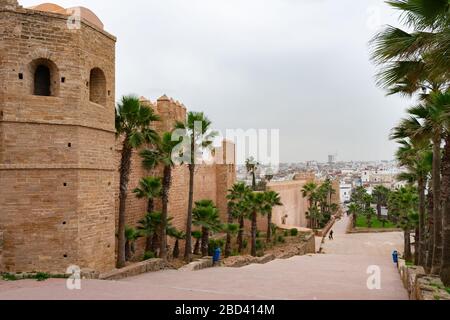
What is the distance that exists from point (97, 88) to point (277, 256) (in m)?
15.0

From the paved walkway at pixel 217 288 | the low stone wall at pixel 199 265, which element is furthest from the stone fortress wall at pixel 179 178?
the paved walkway at pixel 217 288

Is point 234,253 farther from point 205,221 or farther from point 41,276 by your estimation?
point 41,276

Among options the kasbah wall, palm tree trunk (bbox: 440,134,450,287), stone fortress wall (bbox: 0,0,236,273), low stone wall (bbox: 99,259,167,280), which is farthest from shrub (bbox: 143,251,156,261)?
palm tree trunk (bbox: 440,134,450,287)

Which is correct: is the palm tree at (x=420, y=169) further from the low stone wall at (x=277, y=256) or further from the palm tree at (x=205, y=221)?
the palm tree at (x=205, y=221)

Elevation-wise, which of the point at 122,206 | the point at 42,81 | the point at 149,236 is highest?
the point at 42,81

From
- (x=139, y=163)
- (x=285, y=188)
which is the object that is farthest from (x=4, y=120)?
(x=285, y=188)

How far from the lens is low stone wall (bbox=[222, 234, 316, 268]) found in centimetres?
1742

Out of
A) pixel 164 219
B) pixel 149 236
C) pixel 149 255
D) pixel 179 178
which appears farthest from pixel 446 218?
pixel 179 178

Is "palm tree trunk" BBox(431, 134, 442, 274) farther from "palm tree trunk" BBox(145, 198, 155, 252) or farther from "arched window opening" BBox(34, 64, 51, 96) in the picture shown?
"palm tree trunk" BBox(145, 198, 155, 252)

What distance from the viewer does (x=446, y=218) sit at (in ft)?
32.0

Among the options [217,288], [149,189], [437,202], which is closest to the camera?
[217,288]

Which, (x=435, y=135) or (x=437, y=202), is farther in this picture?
(x=437, y=202)
